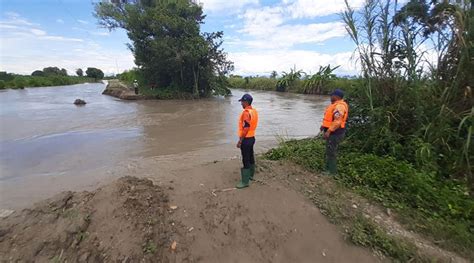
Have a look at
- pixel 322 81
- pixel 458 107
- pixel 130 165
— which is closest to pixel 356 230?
pixel 458 107

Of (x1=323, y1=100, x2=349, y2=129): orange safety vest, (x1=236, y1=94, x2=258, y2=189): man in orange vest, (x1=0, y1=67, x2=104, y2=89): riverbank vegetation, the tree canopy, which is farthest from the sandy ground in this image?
the tree canopy

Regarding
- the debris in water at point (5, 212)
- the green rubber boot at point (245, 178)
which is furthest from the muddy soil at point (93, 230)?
the green rubber boot at point (245, 178)

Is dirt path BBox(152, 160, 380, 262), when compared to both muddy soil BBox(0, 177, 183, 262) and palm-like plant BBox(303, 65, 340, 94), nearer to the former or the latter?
muddy soil BBox(0, 177, 183, 262)

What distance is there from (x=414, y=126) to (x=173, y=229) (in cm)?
428

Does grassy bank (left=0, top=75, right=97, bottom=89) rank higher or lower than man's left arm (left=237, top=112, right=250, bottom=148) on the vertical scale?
lower

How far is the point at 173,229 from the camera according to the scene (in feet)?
11.0

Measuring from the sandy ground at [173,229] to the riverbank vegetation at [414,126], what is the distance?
1.20 m

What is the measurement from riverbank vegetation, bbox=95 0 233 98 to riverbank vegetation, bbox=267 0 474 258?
17.3 m

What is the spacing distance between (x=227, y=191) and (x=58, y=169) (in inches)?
166

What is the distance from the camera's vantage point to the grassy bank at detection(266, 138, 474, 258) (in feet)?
10.9

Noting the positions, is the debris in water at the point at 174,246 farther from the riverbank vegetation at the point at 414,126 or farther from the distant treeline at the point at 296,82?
the distant treeline at the point at 296,82

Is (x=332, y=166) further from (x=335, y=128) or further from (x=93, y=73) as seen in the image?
(x=93, y=73)

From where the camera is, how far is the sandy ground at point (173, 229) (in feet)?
9.93

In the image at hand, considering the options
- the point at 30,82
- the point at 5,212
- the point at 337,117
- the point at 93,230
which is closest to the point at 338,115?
the point at 337,117
